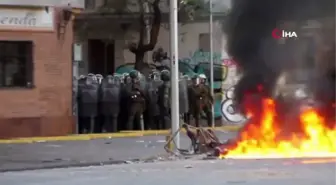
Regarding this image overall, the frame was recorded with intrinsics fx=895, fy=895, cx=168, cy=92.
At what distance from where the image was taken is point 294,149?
1647 cm

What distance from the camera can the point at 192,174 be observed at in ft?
44.6

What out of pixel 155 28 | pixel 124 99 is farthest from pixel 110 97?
pixel 155 28

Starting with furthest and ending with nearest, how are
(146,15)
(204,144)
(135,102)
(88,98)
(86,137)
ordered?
(146,15) → (135,102) → (88,98) → (86,137) → (204,144)

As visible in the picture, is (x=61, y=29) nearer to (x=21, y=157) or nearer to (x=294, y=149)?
(x=21, y=157)

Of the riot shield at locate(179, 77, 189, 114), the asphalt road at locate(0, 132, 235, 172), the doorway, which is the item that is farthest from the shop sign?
the doorway

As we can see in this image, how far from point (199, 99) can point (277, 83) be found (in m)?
8.63

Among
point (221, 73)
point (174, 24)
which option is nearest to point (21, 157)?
point (174, 24)

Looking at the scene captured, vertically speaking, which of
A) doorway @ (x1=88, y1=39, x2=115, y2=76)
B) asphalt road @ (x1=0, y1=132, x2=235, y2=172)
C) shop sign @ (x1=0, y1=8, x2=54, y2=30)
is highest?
shop sign @ (x1=0, y1=8, x2=54, y2=30)

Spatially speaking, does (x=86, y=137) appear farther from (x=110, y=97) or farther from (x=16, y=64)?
(x=16, y=64)

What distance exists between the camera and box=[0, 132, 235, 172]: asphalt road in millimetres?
16719

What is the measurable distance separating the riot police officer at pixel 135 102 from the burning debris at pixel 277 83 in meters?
7.07

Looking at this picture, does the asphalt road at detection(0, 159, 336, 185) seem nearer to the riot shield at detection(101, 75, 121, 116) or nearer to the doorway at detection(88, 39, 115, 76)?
the riot shield at detection(101, 75, 121, 116)

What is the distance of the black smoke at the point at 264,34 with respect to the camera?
53.0ft

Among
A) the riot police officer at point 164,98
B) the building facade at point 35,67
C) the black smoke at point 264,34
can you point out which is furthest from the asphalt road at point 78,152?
the black smoke at point 264,34
